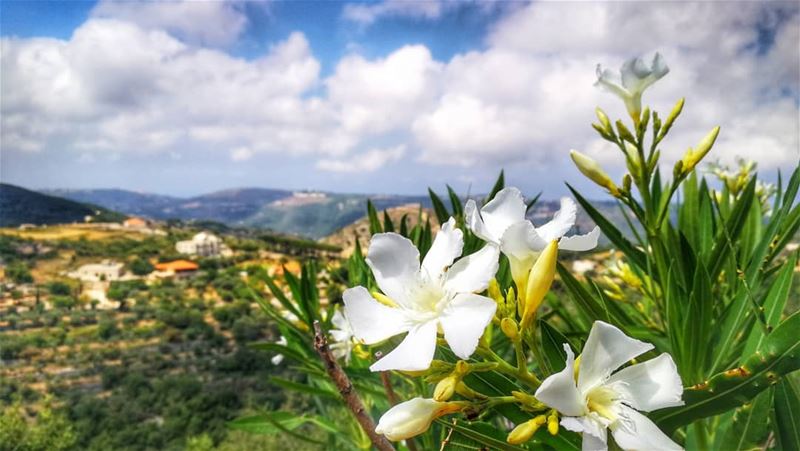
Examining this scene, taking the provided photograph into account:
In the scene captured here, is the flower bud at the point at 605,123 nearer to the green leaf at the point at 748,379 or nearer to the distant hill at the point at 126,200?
the green leaf at the point at 748,379

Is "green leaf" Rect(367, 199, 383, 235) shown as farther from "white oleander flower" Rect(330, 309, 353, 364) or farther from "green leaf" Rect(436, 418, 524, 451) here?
"green leaf" Rect(436, 418, 524, 451)

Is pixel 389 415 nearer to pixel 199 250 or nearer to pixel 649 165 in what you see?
pixel 649 165

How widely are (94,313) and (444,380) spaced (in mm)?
44760

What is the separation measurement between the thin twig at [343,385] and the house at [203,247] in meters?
50.4

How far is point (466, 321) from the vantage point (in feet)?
1.75

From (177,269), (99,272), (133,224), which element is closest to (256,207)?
(133,224)

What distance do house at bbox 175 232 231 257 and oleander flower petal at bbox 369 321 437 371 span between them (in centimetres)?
5046

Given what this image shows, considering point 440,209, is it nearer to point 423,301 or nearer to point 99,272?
point 423,301

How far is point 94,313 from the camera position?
39.3 m

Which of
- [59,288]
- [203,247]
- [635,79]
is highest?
[635,79]

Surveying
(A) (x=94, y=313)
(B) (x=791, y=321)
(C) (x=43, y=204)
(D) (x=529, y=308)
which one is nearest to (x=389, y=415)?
(D) (x=529, y=308)

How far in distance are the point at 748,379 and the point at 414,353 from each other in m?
0.36

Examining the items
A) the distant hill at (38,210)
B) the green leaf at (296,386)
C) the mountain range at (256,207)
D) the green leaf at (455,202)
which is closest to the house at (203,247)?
the distant hill at (38,210)

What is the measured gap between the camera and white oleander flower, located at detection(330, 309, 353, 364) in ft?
4.79
